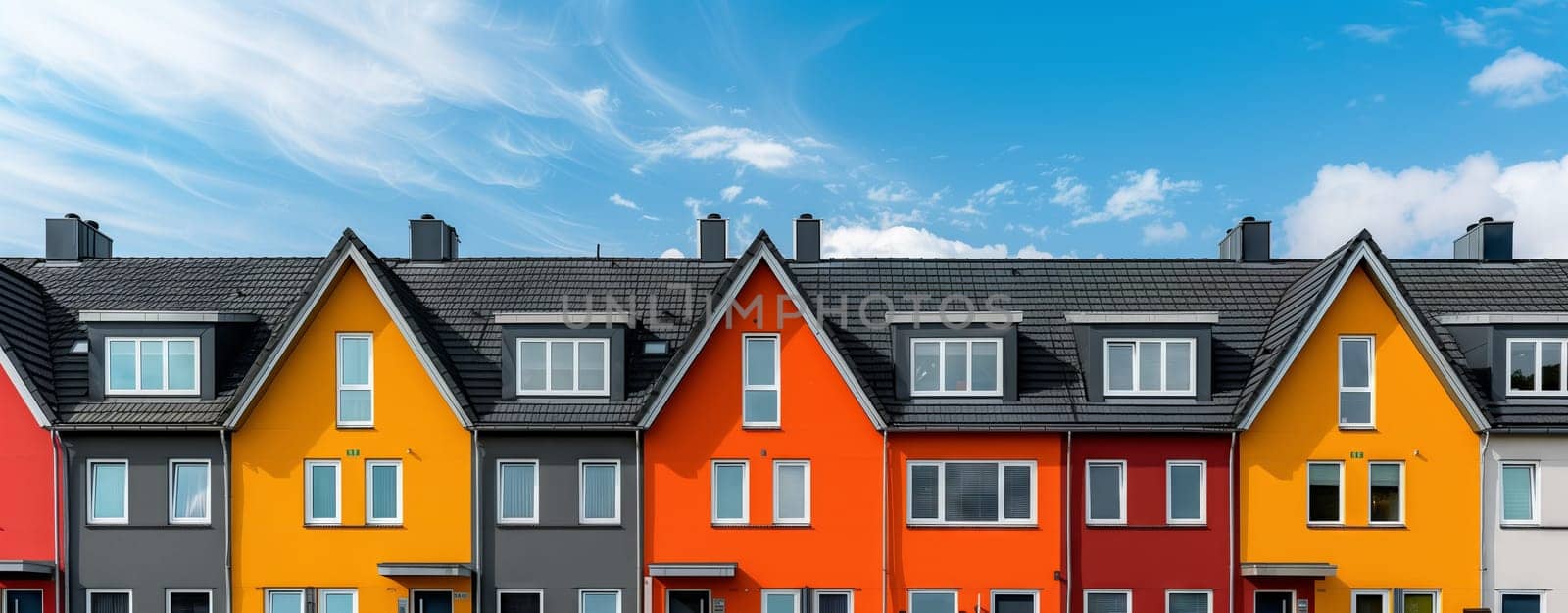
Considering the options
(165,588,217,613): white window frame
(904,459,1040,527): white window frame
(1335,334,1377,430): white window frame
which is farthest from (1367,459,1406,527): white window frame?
(165,588,217,613): white window frame

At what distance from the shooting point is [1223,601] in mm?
20422

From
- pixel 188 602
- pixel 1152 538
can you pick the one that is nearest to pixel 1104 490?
pixel 1152 538

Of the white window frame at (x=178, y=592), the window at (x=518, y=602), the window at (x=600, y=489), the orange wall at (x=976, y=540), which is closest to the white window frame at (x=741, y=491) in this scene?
the window at (x=600, y=489)

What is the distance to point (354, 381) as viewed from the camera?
2077 cm

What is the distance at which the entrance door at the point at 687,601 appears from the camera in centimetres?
2067

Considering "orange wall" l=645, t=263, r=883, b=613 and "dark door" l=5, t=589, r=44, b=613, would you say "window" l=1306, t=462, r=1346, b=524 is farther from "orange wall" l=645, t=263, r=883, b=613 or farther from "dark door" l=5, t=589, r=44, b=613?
"dark door" l=5, t=589, r=44, b=613

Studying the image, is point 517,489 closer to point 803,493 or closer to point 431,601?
point 431,601

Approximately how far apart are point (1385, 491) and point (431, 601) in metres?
20.3

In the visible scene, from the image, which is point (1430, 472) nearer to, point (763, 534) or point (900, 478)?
point (900, 478)

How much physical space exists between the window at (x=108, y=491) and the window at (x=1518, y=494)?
1148 inches

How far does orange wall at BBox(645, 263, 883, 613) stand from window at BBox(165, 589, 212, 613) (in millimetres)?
9470

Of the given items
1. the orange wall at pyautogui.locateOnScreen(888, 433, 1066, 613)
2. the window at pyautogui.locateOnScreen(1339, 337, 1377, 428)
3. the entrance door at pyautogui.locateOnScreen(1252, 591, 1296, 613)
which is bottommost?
the entrance door at pyautogui.locateOnScreen(1252, 591, 1296, 613)

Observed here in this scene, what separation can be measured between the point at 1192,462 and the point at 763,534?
30.3 feet

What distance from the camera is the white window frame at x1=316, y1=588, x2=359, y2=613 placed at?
20516 millimetres
